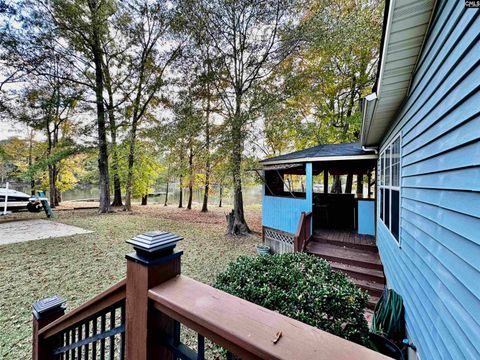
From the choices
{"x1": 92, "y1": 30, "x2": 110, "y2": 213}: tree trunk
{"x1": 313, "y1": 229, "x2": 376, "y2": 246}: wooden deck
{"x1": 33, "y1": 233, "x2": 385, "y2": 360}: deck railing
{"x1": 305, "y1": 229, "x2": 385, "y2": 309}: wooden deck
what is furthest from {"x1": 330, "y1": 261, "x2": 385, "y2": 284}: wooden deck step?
{"x1": 92, "y1": 30, "x2": 110, "y2": 213}: tree trunk

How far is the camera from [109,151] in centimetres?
1293

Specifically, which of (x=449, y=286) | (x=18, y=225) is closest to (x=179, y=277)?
(x=449, y=286)

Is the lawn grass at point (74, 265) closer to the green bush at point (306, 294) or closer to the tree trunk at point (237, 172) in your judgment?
the tree trunk at point (237, 172)

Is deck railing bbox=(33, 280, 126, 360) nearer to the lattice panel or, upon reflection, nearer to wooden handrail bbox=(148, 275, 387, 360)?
wooden handrail bbox=(148, 275, 387, 360)

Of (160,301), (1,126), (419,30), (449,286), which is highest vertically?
(1,126)

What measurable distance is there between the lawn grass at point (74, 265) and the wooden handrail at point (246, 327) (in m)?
3.45

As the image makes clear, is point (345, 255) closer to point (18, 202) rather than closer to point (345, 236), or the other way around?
point (345, 236)

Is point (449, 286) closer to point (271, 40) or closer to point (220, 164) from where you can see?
point (220, 164)

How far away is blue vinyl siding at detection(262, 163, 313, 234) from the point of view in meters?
6.38

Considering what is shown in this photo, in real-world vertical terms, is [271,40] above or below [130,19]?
below

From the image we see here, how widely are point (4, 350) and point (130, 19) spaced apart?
44.5 ft

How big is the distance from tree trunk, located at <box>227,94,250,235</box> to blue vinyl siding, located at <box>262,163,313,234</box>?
142 cm

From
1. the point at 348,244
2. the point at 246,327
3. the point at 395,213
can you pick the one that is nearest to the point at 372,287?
the point at 348,244

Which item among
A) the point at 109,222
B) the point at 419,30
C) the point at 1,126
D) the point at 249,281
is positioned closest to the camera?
the point at 419,30
